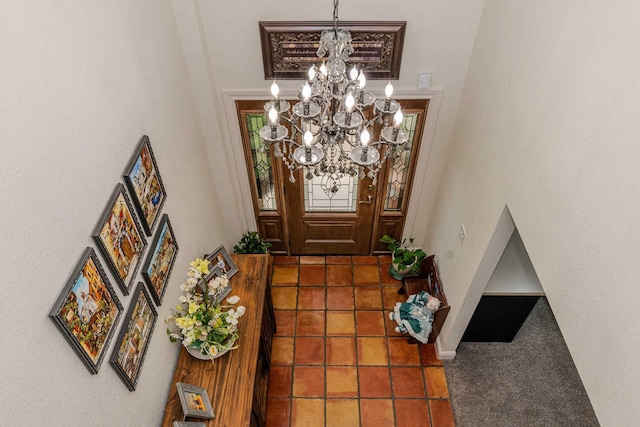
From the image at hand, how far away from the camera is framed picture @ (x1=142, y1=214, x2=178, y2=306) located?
2.78 metres

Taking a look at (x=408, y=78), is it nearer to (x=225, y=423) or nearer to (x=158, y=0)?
(x=158, y=0)

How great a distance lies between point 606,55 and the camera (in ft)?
6.04

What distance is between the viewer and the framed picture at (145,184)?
2561mm

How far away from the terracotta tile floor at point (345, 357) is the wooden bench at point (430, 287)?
0.23 metres

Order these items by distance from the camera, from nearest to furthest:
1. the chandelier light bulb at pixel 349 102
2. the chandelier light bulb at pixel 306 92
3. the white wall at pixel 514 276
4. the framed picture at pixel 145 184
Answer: the chandelier light bulb at pixel 349 102
the chandelier light bulb at pixel 306 92
the framed picture at pixel 145 184
the white wall at pixel 514 276

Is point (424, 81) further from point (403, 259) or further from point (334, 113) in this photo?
point (403, 259)

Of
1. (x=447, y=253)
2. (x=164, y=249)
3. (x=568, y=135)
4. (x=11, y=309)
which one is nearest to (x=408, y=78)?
(x=447, y=253)

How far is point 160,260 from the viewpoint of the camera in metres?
2.92

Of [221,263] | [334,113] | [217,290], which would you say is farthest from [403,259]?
[334,113]

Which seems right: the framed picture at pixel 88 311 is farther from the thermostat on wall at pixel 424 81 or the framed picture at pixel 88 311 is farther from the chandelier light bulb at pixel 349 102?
the thermostat on wall at pixel 424 81

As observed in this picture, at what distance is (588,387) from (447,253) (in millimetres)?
2173

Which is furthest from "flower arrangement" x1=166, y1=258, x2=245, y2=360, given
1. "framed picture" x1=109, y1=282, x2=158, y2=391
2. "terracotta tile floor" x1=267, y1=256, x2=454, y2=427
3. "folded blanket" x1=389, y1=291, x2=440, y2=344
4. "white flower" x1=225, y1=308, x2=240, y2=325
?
"folded blanket" x1=389, y1=291, x2=440, y2=344

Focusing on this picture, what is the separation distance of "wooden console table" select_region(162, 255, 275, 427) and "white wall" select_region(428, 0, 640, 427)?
182cm

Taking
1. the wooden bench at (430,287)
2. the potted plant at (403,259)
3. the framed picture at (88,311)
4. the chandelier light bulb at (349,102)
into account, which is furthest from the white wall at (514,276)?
the framed picture at (88,311)
